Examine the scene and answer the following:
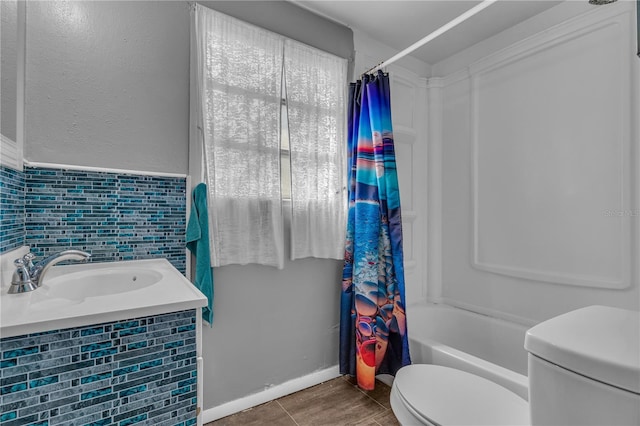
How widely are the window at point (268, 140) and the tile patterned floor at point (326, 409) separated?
2.69 ft

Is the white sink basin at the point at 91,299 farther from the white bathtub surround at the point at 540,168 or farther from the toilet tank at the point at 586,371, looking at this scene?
the white bathtub surround at the point at 540,168

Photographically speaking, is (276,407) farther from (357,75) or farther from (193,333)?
(357,75)

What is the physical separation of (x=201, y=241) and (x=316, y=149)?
2.96 feet

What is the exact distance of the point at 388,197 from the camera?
196 centimetres

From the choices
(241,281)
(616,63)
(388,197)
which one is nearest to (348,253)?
(388,197)

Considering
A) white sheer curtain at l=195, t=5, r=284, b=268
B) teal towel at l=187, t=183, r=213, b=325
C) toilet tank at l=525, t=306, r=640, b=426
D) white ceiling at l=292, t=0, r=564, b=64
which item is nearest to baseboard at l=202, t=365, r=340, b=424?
teal towel at l=187, t=183, r=213, b=325

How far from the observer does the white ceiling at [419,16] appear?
77.4 inches

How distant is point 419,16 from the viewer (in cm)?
210

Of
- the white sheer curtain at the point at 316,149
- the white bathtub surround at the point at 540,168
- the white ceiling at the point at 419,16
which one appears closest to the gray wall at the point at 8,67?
the white sheer curtain at the point at 316,149

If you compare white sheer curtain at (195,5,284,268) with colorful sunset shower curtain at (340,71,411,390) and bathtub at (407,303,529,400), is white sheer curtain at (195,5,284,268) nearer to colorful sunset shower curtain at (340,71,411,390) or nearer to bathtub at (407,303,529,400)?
colorful sunset shower curtain at (340,71,411,390)

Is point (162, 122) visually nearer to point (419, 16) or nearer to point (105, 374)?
point (105, 374)

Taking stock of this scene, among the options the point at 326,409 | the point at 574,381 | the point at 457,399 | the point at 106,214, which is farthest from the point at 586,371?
the point at 106,214

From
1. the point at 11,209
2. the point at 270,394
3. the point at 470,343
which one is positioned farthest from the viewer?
the point at 470,343

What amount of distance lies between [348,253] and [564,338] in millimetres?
1319
